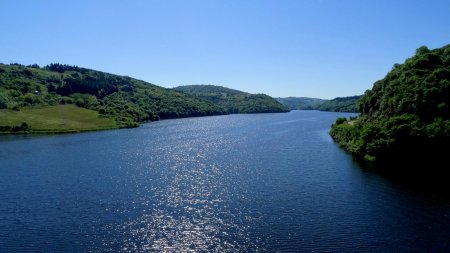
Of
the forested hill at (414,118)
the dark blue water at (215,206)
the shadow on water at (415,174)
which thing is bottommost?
the dark blue water at (215,206)

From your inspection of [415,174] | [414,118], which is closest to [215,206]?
[415,174]

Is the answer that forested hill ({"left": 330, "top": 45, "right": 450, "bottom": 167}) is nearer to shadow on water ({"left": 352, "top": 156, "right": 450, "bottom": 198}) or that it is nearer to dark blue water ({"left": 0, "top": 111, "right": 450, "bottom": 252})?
Result: shadow on water ({"left": 352, "top": 156, "right": 450, "bottom": 198})

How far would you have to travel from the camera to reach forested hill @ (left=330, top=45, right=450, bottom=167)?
276 feet

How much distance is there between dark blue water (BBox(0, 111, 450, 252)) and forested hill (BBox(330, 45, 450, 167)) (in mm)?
8999

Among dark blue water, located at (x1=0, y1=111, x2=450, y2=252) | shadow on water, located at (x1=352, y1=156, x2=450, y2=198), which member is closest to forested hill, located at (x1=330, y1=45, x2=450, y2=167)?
shadow on water, located at (x1=352, y1=156, x2=450, y2=198)

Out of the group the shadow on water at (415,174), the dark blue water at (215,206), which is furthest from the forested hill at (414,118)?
the dark blue water at (215,206)

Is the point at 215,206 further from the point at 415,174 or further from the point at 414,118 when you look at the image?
the point at 414,118

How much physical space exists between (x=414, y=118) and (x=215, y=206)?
191 feet

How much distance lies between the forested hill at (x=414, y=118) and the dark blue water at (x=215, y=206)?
29.5ft

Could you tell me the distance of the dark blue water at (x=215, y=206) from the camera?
45125mm

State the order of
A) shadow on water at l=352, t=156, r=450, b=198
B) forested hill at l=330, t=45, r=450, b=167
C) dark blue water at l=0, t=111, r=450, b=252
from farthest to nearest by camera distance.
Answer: forested hill at l=330, t=45, r=450, b=167 → shadow on water at l=352, t=156, r=450, b=198 → dark blue water at l=0, t=111, r=450, b=252

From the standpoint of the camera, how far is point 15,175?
278 feet

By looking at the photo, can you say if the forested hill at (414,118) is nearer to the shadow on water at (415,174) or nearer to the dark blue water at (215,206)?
the shadow on water at (415,174)

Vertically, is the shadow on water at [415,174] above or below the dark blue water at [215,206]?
above
